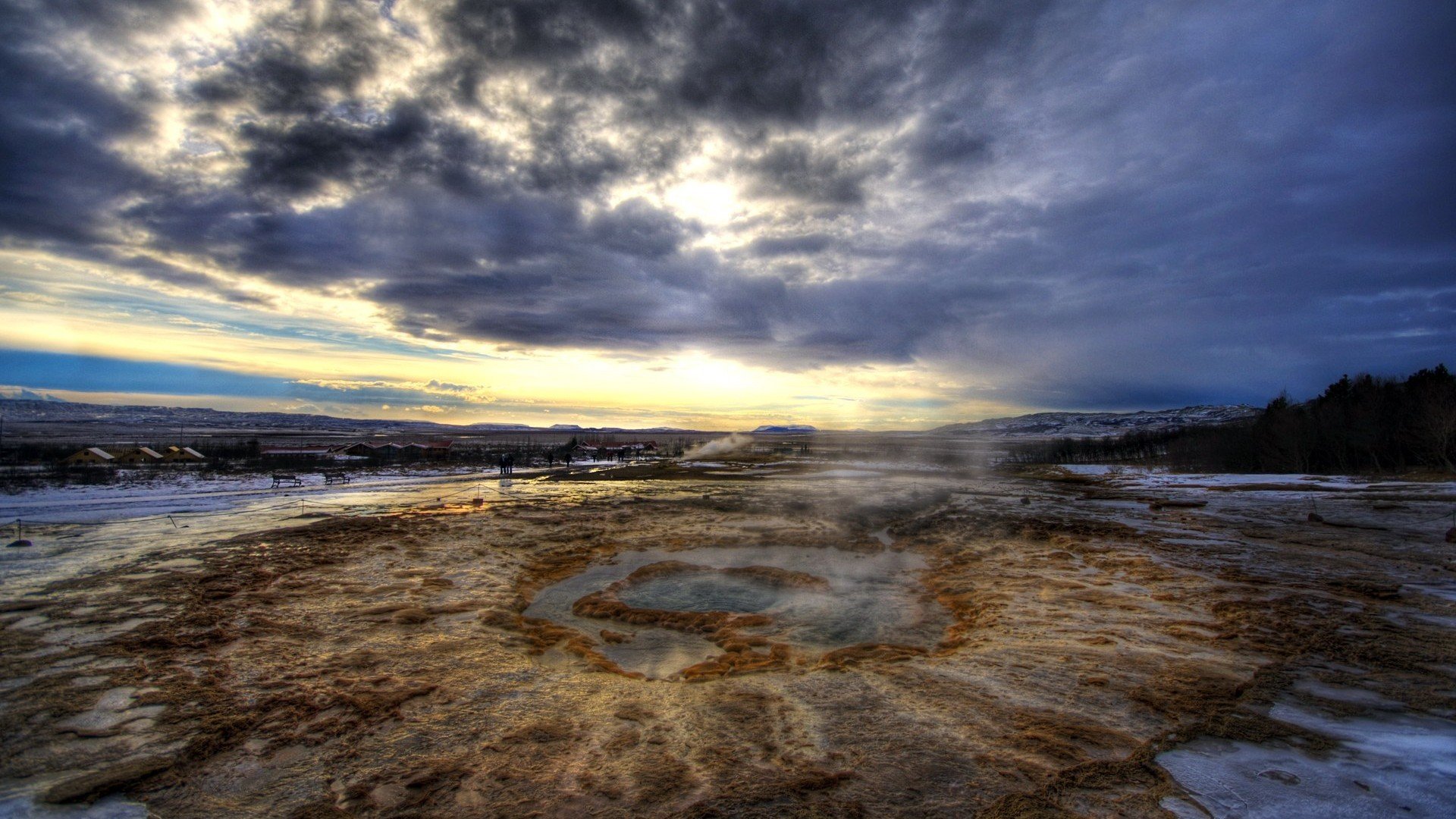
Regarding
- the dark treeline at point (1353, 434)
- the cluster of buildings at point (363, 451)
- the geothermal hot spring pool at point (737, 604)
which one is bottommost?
the cluster of buildings at point (363, 451)

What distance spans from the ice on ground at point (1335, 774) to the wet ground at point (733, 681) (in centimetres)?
3

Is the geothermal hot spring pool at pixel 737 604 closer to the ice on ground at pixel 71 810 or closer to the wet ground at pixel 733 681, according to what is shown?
the wet ground at pixel 733 681

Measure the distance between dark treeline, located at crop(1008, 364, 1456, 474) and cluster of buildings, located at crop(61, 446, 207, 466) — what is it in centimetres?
9015

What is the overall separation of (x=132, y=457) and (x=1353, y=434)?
97.1 m

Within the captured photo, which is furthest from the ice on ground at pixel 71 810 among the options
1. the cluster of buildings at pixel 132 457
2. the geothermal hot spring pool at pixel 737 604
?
the cluster of buildings at pixel 132 457

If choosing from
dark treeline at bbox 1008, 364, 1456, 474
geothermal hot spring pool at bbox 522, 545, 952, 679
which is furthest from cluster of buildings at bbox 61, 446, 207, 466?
dark treeline at bbox 1008, 364, 1456, 474

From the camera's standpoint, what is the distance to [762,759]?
4773mm

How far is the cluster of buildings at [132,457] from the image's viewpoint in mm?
43375

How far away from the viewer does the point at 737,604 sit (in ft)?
35.5

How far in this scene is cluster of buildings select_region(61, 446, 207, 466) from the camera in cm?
4338

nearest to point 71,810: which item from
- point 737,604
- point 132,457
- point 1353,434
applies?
point 737,604

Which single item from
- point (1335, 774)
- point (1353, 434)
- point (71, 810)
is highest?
point (1353, 434)

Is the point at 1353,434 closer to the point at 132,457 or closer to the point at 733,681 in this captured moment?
the point at 733,681

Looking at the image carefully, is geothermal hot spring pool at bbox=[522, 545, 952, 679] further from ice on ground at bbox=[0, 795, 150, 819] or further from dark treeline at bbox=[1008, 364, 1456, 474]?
dark treeline at bbox=[1008, 364, 1456, 474]
